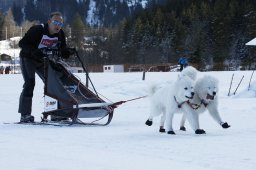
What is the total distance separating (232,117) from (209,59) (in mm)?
54608

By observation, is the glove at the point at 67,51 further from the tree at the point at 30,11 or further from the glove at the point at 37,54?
the tree at the point at 30,11

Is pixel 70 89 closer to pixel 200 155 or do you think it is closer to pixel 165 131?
pixel 165 131

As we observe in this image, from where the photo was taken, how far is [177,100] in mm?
5859

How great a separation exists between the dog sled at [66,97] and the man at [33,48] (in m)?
0.14

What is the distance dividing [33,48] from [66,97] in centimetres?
84

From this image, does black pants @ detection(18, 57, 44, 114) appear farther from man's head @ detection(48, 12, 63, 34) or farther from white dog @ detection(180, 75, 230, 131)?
white dog @ detection(180, 75, 230, 131)

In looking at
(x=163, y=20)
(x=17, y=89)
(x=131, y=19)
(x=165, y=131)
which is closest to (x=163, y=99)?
(x=165, y=131)

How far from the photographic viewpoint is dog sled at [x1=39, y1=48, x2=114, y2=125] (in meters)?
7.02

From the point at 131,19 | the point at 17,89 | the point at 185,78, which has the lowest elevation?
the point at 17,89

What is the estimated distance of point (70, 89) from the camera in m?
7.37

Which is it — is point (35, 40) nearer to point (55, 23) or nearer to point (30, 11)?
point (55, 23)

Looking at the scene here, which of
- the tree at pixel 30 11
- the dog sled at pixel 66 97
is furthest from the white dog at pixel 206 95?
the tree at pixel 30 11

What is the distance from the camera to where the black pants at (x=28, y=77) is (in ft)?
24.0

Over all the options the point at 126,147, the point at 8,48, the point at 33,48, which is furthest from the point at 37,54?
the point at 8,48
